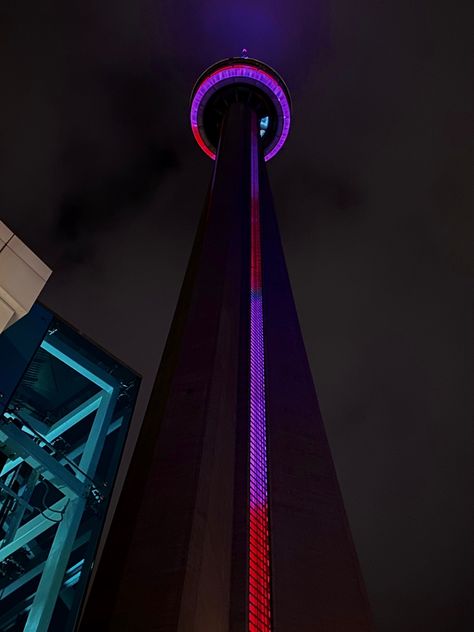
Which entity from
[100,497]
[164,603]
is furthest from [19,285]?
[100,497]

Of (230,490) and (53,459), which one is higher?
(53,459)

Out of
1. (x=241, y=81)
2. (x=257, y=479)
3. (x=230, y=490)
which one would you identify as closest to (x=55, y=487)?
(x=257, y=479)

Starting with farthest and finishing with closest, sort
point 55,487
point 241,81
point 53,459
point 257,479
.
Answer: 1. point 241,81
2. point 55,487
3. point 53,459
4. point 257,479

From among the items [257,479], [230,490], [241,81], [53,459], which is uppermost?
[241,81]

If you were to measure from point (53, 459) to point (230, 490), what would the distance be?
5.86 metres

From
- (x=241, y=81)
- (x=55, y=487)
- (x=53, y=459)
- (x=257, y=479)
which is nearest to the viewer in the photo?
(x=257, y=479)

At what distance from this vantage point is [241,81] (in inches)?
1122

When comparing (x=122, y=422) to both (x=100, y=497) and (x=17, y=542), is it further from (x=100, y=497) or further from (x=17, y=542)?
(x=17, y=542)

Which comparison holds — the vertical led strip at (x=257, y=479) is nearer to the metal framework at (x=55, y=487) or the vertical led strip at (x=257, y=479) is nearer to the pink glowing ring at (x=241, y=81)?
the metal framework at (x=55, y=487)

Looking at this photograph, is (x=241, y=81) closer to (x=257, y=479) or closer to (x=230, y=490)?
(x=257, y=479)

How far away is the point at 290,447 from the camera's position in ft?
30.9

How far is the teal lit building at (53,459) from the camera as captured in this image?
10.3 meters

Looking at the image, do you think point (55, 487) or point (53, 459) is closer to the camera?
point (53, 459)

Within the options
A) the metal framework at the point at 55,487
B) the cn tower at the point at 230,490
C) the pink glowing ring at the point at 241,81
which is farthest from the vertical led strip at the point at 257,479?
the pink glowing ring at the point at 241,81
